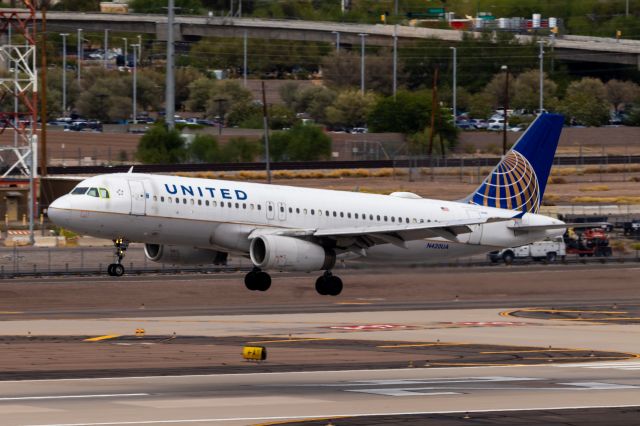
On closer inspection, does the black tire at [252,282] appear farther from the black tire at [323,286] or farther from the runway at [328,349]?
Answer: the black tire at [323,286]

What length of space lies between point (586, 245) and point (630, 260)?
11.5 feet

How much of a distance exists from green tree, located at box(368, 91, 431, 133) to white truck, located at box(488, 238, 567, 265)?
247 ft

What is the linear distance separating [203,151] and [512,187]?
75.2 metres

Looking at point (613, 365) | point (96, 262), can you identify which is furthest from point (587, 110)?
point (613, 365)

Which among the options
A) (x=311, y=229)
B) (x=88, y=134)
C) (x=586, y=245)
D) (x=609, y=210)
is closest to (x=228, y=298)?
(x=311, y=229)

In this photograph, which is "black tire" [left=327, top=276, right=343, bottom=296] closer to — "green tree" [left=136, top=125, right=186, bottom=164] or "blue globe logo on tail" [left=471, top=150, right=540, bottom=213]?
"blue globe logo on tail" [left=471, top=150, right=540, bottom=213]

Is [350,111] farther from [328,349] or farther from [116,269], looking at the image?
[328,349]

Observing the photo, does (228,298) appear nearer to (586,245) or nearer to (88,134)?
(586,245)

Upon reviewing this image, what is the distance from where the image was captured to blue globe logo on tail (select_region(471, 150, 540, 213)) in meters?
69.4

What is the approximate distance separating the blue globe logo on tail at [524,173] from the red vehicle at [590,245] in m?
23.6

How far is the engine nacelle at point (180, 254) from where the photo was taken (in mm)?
62375

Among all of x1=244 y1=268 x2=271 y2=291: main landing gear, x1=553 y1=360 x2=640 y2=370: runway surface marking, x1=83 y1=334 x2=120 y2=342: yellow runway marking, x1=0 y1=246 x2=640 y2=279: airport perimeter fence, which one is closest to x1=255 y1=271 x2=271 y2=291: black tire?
x1=244 y1=268 x2=271 y2=291: main landing gear

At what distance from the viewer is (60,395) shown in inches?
1478

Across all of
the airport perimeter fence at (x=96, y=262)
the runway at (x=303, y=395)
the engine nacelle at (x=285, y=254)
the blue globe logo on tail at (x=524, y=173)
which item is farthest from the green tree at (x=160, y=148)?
the runway at (x=303, y=395)
